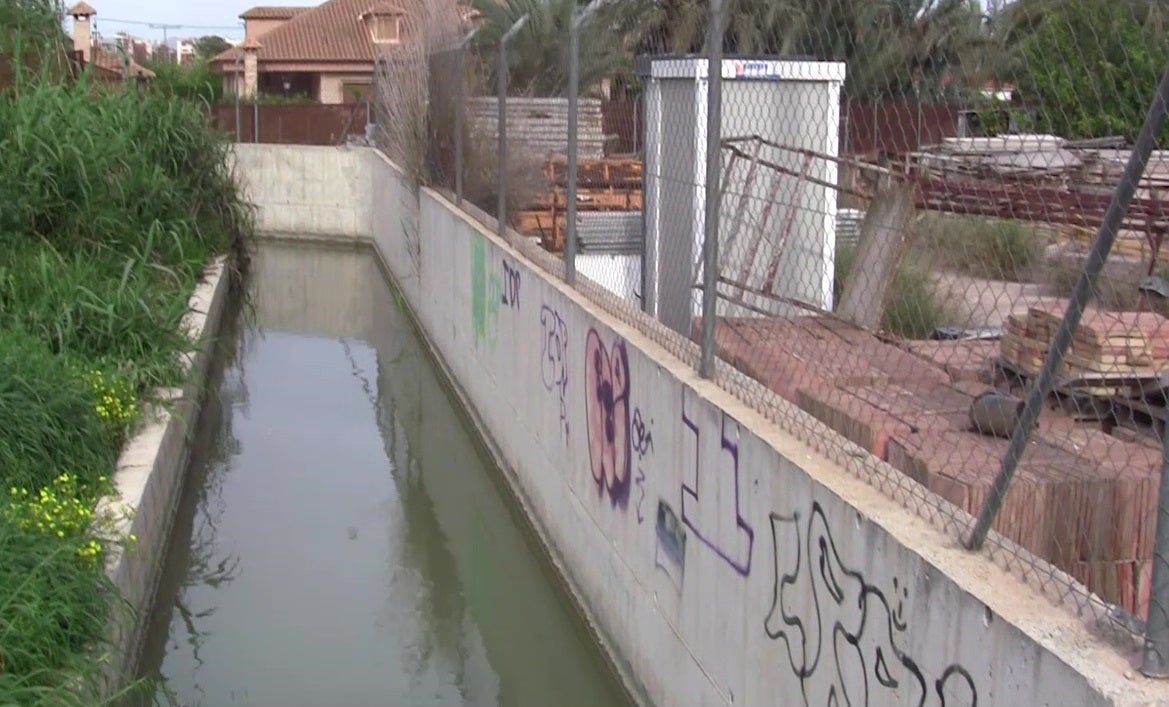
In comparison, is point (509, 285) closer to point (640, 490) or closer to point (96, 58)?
point (640, 490)

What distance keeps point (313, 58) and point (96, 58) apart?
2772cm

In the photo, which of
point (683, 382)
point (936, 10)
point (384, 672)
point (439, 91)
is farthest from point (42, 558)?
point (439, 91)

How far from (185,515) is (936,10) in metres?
6.67

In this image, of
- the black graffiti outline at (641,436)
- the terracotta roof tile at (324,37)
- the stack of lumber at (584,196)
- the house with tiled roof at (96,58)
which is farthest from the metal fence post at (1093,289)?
the terracotta roof tile at (324,37)

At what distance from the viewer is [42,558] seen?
5301mm

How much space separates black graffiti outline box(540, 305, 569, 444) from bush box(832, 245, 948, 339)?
5.86 ft

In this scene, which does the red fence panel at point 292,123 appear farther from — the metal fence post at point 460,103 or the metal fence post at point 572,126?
the metal fence post at point 572,126

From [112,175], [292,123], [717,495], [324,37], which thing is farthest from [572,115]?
[324,37]

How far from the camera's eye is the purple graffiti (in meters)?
6.34

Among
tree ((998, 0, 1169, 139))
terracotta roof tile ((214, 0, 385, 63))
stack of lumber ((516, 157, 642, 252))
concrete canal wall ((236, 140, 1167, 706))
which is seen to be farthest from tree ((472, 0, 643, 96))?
terracotta roof tile ((214, 0, 385, 63))

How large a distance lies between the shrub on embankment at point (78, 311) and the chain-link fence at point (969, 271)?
2534 millimetres

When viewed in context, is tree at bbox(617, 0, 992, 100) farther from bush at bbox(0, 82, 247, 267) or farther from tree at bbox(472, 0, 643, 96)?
bush at bbox(0, 82, 247, 267)

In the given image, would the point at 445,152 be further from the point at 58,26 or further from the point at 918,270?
the point at 918,270

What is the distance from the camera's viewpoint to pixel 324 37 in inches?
1999
